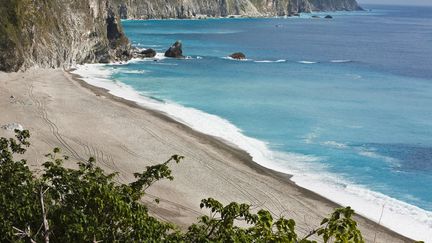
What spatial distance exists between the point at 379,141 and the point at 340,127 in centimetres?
495

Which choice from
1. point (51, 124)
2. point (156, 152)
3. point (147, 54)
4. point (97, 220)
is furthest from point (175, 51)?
point (97, 220)

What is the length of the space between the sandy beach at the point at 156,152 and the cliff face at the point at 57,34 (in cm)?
732

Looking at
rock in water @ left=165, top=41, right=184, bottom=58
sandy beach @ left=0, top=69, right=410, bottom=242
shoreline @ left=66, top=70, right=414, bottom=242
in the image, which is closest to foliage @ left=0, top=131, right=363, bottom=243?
sandy beach @ left=0, top=69, right=410, bottom=242

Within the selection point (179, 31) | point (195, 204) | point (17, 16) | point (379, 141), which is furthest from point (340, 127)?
point (179, 31)

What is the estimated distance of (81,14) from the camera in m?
78.1

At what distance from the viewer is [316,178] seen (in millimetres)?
34969

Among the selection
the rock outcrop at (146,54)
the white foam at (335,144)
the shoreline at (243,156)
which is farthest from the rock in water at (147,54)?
the white foam at (335,144)

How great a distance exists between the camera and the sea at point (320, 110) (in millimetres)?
34125

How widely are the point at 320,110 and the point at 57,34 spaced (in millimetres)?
37012

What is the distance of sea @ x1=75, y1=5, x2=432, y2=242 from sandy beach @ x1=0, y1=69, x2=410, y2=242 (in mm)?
2006

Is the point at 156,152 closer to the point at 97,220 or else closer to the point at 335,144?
the point at 335,144

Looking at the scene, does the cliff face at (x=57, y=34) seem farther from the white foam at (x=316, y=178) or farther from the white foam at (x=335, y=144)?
the white foam at (x=335, y=144)

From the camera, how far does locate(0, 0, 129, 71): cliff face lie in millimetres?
61125

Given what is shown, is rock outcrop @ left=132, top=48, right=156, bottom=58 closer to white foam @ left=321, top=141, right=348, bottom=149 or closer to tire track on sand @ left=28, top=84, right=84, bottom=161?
tire track on sand @ left=28, top=84, right=84, bottom=161
